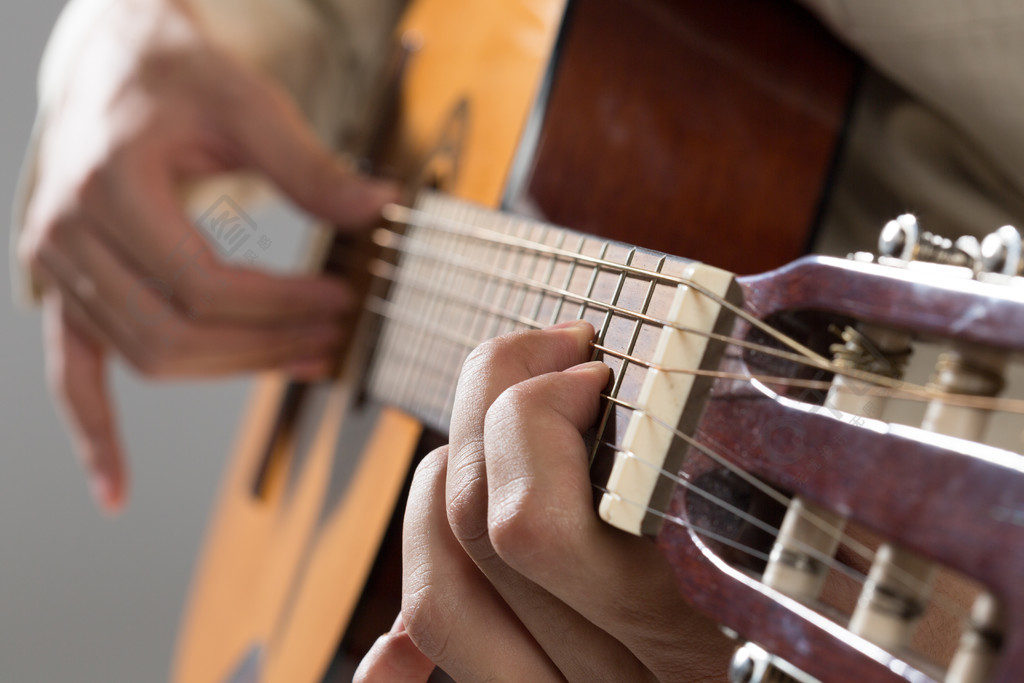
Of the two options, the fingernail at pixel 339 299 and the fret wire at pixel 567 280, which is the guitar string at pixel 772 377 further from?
the fingernail at pixel 339 299

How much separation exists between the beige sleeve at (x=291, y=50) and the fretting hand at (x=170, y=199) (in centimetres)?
8

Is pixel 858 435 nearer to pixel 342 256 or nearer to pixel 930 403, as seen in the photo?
pixel 930 403

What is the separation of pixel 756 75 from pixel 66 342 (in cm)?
72

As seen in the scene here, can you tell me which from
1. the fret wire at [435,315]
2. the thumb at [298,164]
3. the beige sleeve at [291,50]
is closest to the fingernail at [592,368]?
the fret wire at [435,315]

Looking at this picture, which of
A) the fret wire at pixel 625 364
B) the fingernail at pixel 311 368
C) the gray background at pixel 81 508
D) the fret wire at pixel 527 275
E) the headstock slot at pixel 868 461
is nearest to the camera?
the headstock slot at pixel 868 461

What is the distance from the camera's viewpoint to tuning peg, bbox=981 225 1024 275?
25 cm

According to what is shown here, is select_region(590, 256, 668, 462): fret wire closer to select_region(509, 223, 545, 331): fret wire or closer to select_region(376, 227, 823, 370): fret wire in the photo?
select_region(376, 227, 823, 370): fret wire

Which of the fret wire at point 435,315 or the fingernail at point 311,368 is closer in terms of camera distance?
the fret wire at point 435,315

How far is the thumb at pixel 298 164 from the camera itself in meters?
0.78

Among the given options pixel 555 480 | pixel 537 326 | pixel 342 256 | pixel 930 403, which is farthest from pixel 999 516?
pixel 342 256

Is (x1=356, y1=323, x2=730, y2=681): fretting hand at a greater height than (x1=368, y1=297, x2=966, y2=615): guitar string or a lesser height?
lesser

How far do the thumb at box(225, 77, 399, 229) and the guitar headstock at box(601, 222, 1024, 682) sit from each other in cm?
50

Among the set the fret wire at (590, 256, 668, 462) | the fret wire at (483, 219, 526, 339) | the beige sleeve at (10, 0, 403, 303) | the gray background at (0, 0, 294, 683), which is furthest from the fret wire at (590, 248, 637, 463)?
the gray background at (0, 0, 294, 683)

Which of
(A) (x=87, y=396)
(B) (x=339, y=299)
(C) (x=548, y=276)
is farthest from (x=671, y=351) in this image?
(A) (x=87, y=396)
